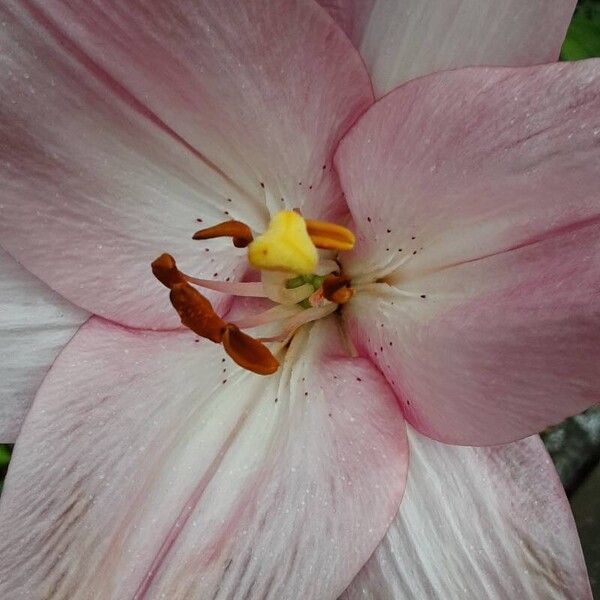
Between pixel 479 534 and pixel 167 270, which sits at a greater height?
pixel 167 270

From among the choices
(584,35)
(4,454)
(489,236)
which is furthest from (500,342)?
(4,454)

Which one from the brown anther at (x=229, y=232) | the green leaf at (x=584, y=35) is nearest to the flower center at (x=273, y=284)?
the brown anther at (x=229, y=232)

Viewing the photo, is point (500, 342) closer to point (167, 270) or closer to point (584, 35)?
point (167, 270)

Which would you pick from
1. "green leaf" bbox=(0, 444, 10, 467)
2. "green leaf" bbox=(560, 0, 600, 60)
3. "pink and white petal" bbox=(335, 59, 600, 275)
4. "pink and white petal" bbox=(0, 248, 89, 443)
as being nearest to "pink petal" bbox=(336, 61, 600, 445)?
"pink and white petal" bbox=(335, 59, 600, 275)

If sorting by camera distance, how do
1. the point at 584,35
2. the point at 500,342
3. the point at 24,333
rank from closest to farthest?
the point at 500,342 → the point at 24,333 → the point at 584,35

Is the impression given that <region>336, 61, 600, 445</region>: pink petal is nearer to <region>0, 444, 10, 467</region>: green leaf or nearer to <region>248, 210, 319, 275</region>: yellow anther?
<region>248, 210, 319, 275</region>: yellow anther

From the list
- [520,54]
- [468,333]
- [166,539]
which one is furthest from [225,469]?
[520,54]

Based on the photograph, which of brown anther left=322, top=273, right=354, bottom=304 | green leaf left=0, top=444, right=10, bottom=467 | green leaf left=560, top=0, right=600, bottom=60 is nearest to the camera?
brown anther left=322, top=273, right=354, bottom=304
